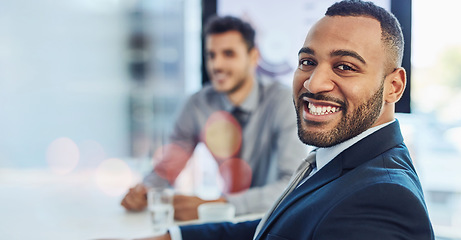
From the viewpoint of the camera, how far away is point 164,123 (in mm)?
4156

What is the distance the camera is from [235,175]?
2.49 m

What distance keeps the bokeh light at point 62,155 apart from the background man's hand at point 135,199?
8.29 feet

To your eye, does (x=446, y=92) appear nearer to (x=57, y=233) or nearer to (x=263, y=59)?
(x=263, y=59)

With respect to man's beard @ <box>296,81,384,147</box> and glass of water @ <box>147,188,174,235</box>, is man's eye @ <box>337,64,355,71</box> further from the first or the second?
glass of water @ <box>147,188,174,235</box>

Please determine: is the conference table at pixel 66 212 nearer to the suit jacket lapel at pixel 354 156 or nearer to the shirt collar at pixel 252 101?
the suit jacket lapel at pixel 354 156

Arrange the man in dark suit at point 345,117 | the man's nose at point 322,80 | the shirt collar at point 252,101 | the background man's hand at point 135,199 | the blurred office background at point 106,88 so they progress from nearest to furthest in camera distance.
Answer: the man in dark suit at point 345,117 → the man's nose at point 322,80 → the background man's hand at point 135,199 → the shirt collar at point 252,101 → the blurred office background at point 106,88

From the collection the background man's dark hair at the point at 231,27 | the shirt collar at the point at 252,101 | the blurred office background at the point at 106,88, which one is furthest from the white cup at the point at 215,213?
the blurred office background at the point at 106,88

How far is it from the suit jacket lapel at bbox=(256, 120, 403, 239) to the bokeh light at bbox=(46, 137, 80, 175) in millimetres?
3479

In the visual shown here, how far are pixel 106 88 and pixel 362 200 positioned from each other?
151 inches

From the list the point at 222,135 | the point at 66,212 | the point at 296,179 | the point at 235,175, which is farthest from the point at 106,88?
the point at 296,179

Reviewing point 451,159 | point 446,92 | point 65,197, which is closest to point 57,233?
point 65,197

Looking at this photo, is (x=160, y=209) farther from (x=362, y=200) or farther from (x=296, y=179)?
(x=362, y=200)

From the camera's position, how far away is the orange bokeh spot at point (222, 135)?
2.47 meters

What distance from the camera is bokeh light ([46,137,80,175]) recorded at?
13.1ft
